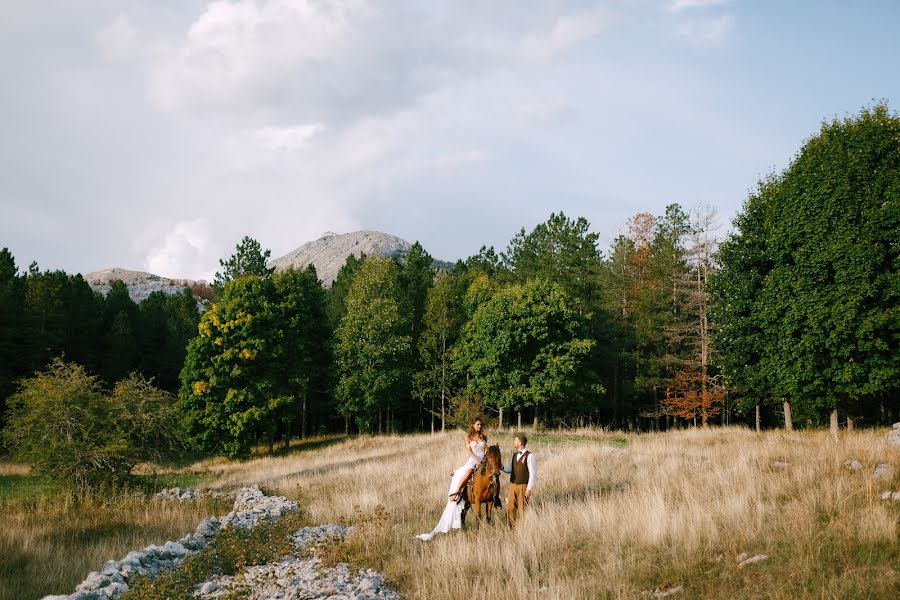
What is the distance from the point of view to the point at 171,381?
200ft

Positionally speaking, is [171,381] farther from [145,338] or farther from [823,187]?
[823,187]

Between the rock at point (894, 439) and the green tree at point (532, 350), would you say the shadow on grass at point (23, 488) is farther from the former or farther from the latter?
the green tree at point (532, 350)

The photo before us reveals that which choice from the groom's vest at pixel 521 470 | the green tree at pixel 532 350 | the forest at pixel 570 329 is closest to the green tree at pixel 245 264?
the forest at pixel 570 329

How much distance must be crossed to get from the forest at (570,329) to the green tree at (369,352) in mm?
160

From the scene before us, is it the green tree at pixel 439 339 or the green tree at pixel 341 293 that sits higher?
the green tree at pixel 341 293

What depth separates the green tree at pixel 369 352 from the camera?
137 ft

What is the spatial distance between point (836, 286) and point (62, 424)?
2924cm

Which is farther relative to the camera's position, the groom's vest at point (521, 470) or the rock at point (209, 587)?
the groom's vest at point (521, 470)

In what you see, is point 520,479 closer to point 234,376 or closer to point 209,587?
point 209,587

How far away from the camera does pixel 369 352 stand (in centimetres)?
4188

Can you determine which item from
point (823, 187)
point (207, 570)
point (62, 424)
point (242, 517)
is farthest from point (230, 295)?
point (823, 187)

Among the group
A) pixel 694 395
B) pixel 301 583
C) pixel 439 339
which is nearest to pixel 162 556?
pixel 301 583

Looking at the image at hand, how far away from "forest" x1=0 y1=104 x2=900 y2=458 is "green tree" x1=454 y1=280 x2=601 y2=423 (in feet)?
0.47

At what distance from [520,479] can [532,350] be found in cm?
2860
